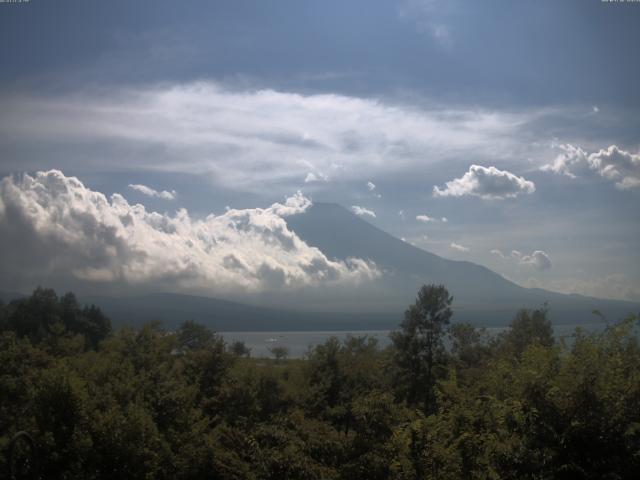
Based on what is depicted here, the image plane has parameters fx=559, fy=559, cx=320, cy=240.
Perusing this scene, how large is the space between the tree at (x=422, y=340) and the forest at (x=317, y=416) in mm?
4785

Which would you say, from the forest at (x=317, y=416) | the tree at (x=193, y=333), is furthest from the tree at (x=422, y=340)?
the tree at (x=193, y=333)

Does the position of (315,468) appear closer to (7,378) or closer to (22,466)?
(22,466)

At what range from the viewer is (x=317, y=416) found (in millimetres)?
25172

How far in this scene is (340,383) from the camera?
27.5 meters

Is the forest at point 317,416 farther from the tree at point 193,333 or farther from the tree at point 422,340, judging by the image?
the tree at point 193,333

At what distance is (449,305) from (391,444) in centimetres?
2610

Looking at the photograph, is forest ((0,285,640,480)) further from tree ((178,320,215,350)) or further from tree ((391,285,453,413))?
tree ((178,320,215,350))

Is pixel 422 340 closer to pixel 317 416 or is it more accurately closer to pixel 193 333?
pixel 317 416

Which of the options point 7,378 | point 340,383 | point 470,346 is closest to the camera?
point 7,378

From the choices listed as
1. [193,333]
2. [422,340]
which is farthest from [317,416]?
[193,333]

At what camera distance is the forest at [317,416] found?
10.7 meters

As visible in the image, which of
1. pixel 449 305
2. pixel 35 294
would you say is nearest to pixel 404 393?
pixel 449 305

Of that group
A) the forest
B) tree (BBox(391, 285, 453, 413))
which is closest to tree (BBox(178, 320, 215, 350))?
the forest

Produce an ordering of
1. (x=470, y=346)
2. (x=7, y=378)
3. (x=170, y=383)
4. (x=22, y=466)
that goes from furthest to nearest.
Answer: (x=470, y=346)
(x=7, y=378)
(x=170, y=383)
(x=22, y=466)
